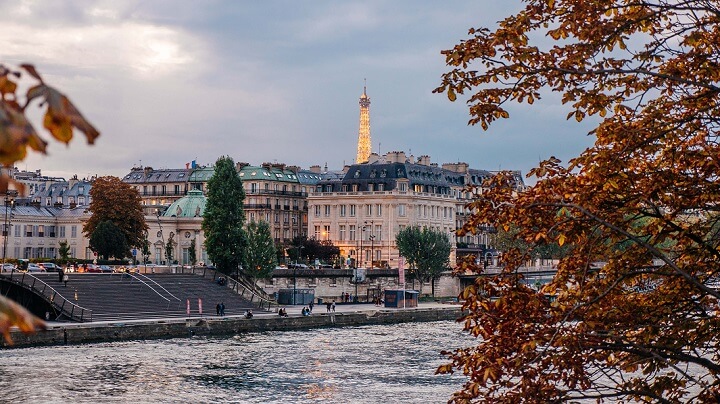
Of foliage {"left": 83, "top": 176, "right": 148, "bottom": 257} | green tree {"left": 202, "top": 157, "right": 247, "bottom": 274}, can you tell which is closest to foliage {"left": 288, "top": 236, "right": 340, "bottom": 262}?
foliage {"left": 83, "top": 176, "right": 148, "bottom": 257}

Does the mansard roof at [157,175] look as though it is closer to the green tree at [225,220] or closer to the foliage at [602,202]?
the green tree at [225,220]

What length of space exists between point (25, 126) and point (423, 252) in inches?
4339

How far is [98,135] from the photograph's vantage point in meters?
4.23

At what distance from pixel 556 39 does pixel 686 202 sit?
2681mm

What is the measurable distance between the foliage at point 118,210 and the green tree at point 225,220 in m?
11.9

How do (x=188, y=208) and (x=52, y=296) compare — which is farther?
(x=188, y=208)

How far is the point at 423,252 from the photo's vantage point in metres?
114

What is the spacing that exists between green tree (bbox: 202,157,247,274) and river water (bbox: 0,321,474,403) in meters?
28.3

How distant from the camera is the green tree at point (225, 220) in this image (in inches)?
3757

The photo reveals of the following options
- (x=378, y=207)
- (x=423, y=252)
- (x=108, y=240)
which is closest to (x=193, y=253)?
(x=108, y=240)

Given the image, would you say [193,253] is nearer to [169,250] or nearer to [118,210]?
[169,250]

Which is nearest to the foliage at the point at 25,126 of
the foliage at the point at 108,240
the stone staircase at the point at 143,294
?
the stone staircase at the point at 143,294

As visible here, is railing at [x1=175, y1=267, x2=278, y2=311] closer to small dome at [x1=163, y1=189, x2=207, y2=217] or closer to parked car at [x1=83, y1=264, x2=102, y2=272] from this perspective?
parked car at [x1=83, y1=264, x2=102, y2=272]

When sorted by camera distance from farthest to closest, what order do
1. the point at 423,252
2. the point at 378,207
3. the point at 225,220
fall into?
the point at 378,207 → the point at 423,252 → the point at 225,220
